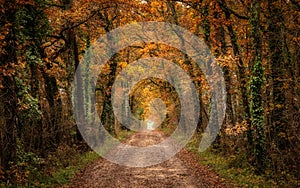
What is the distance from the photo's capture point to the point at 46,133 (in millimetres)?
14570

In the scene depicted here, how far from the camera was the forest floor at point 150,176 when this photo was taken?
1162 centimetres

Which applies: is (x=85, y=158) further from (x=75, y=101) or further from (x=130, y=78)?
(x=130, y=78)

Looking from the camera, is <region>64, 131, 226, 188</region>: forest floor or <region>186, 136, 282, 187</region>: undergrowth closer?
<region>186, 136, 282, 187</region>: undergrowth

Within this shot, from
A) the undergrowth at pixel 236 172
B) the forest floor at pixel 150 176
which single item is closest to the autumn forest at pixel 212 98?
the undergrowth at pixel 236 172

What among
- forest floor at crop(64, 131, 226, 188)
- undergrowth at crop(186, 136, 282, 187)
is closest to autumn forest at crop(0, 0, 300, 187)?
undergrowth at crop(186, 136, 282, 187)

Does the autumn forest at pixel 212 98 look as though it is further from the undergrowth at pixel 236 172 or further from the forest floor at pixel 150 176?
the forest floor at pixel 150 176

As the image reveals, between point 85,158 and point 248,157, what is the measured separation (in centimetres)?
896

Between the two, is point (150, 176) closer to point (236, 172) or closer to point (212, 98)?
point (236, 172)

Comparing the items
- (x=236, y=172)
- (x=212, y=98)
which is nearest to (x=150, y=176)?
(x=236, y=172)

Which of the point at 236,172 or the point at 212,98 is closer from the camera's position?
the point at 236,172

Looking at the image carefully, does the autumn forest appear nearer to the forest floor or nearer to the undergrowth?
the undergrowth

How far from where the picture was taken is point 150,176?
514 inches

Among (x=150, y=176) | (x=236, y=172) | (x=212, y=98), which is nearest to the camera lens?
(x=236, y=172)

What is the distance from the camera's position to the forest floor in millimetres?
11625
